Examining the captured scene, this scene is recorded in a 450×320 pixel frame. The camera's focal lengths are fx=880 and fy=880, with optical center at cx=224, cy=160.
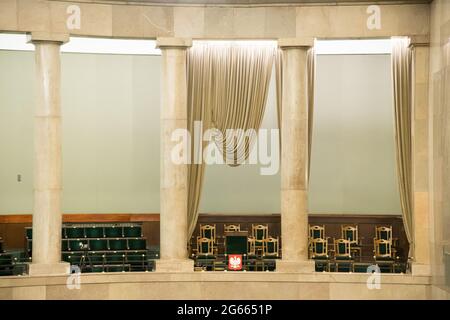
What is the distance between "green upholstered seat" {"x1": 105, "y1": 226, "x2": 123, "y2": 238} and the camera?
27.1m

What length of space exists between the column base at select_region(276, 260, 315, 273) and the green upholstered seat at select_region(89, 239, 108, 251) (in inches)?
202

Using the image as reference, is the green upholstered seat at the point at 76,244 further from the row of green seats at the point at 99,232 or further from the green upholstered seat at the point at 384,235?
the green upholstered seat at the point at 384,235

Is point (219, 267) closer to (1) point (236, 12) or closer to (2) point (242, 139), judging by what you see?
(2) point (242, 139)

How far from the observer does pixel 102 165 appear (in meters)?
30.4

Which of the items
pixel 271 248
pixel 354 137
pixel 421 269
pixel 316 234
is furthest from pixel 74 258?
pixel 354 137

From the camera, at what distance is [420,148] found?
80.3 feet

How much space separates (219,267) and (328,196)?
7095mm

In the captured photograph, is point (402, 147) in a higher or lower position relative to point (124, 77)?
lower

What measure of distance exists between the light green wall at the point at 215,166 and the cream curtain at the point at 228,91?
501 centimetres

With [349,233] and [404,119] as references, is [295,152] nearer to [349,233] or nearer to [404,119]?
[404,119]

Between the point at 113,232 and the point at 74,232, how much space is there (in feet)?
3.93

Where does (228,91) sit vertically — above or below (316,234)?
above

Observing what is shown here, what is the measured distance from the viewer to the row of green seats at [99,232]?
26.8m
